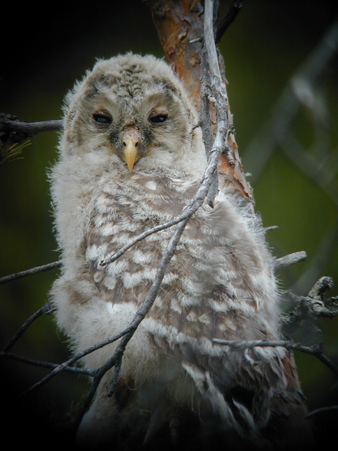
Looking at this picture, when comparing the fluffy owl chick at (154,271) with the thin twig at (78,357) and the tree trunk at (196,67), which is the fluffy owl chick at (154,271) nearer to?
the tree trunk at (196,67)

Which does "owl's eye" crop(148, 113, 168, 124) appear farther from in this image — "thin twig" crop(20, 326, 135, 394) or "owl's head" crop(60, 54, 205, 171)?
"thin twig" crop(20, 326, 135, 394)

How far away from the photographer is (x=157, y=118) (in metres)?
1.96

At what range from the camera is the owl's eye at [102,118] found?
1.91 meters

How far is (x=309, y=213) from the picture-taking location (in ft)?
8.89

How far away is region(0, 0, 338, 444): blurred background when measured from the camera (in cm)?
265

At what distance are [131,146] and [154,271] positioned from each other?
2.08 feet

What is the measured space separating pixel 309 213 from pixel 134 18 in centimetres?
199

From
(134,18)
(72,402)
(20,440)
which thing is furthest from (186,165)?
(134,18)

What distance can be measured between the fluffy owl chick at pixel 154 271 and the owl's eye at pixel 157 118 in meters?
0.01

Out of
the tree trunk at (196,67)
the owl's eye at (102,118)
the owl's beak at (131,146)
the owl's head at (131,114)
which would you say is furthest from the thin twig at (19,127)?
the tree trunk at (196,67)

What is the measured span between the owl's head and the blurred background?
0.62 metres

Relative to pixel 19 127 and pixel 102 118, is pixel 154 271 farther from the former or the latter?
pixel 19 127

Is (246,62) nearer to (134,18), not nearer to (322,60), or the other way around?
(134,18)

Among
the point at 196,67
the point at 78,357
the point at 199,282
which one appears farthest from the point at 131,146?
the point at 78,357
